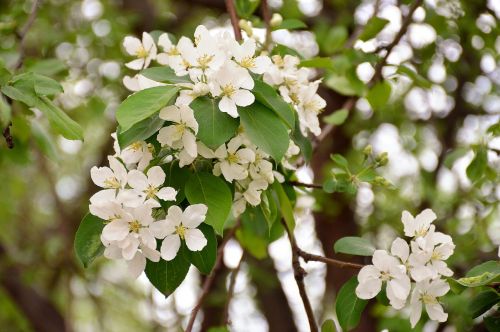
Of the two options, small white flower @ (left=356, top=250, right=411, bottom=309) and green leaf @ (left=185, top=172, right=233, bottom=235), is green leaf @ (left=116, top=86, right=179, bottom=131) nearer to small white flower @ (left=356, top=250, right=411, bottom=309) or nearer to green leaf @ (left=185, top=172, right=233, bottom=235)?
green leaf @ (left=185, top=172, right=233, bottom=235)

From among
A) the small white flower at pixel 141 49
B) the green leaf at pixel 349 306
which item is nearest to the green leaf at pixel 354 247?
the green leaf at pixel 349 306

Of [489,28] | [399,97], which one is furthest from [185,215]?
[399,97]

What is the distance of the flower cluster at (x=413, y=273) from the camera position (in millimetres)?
986

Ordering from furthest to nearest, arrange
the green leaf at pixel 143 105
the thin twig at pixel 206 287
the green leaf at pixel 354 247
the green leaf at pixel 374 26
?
the green leaf at pixel 374 26 < the thin twig at pixel 206 287 < the green leaf at pixel 354 247 < the green leaf at pixel 143 105

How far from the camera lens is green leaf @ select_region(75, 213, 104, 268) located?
98 cm

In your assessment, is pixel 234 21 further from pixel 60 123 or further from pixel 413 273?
pixel 413 273

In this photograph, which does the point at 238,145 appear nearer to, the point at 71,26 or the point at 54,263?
the point at 71,26

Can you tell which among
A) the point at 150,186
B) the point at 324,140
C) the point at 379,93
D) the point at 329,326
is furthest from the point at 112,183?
the point at 324,140

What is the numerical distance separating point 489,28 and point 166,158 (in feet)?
5.31

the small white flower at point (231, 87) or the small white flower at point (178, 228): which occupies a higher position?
the small white flower at point (231, 87)

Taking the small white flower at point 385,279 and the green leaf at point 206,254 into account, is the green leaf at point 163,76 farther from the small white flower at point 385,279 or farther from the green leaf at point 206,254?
the small white flower at point 385,279

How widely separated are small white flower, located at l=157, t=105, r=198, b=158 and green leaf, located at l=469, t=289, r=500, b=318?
552 millimetres

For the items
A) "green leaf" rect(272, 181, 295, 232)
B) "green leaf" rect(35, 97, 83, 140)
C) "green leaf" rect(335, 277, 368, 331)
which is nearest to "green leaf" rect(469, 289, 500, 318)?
"green leaf" rect(335, 277, 368, 331)

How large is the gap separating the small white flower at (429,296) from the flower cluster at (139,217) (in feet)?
1.16
